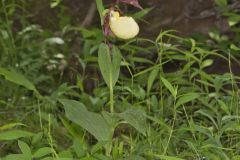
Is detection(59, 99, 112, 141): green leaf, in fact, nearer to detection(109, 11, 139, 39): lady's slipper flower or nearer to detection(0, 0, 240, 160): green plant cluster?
detection(0, 0, 240, 160): green plant cluster

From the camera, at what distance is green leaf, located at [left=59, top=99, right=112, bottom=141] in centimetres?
139

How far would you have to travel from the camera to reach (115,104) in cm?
187

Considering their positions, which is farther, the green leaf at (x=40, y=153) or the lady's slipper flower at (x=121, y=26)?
the lady's slipper flower at (x=121, y=26)

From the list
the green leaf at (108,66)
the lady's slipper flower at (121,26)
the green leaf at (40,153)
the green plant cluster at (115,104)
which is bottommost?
the green plant cluster at (115,104)

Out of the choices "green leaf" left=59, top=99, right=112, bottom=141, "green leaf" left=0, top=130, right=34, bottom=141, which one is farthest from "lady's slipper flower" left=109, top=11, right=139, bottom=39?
"green leaf" left=0, top=130, right=34, bottom=141

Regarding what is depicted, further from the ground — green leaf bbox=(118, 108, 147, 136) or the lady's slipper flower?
the lady's slipper flower

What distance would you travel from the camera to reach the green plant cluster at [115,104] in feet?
4.66

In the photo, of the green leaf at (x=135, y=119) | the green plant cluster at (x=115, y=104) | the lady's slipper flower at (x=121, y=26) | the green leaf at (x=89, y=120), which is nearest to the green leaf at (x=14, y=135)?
the green plant cluster at (x=115, y=104)

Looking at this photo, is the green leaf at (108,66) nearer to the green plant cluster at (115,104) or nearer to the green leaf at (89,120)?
the green plant cluster at (115,104)

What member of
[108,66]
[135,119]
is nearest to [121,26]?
[108,66]

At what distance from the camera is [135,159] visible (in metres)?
1.41

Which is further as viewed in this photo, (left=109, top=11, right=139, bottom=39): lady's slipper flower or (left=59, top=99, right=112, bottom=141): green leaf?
(left=109, top=11, right=139, bottom=39): lady's slipper flower

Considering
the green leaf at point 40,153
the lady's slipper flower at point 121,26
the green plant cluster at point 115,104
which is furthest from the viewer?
the lady's slipper flower at point 121,26

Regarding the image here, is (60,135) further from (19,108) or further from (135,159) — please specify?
(135,159)
